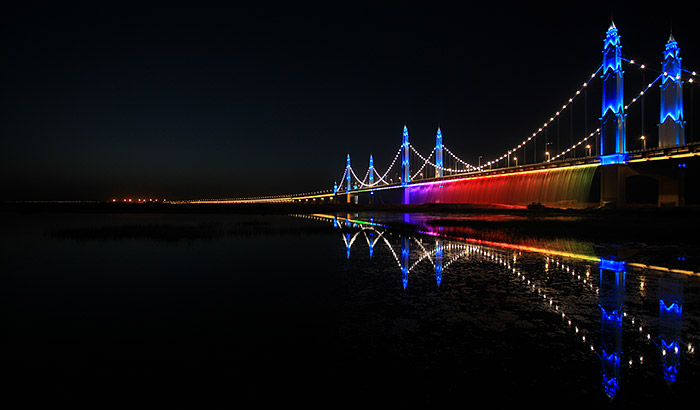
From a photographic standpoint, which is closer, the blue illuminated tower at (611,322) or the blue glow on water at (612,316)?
the blue illuminated tower at (611,322)

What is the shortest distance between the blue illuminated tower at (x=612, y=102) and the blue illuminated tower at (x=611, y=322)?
34.6 meters

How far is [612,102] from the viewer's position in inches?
1469

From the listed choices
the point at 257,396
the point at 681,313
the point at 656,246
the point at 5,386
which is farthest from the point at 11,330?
the point at 656,246

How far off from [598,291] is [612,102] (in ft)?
131

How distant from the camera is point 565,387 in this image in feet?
8.99

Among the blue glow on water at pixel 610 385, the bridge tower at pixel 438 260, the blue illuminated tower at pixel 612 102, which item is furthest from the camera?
the blue illuminated tower at pixel 612 102

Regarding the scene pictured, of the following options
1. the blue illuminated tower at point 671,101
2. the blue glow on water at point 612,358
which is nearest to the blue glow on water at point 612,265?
the blue glow on water at point 612,358

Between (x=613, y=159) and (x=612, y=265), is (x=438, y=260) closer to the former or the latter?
(x=612, y=265)

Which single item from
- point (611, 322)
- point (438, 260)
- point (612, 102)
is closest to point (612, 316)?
point (611, 322)

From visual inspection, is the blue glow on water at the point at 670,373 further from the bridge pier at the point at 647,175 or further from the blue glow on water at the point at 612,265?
the bridge pier at the point at 647,175

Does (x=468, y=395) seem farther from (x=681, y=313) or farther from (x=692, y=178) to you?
(x=692, y=178)

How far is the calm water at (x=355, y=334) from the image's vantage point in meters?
2.76

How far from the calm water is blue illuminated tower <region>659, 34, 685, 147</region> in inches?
1483

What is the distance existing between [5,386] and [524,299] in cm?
549
